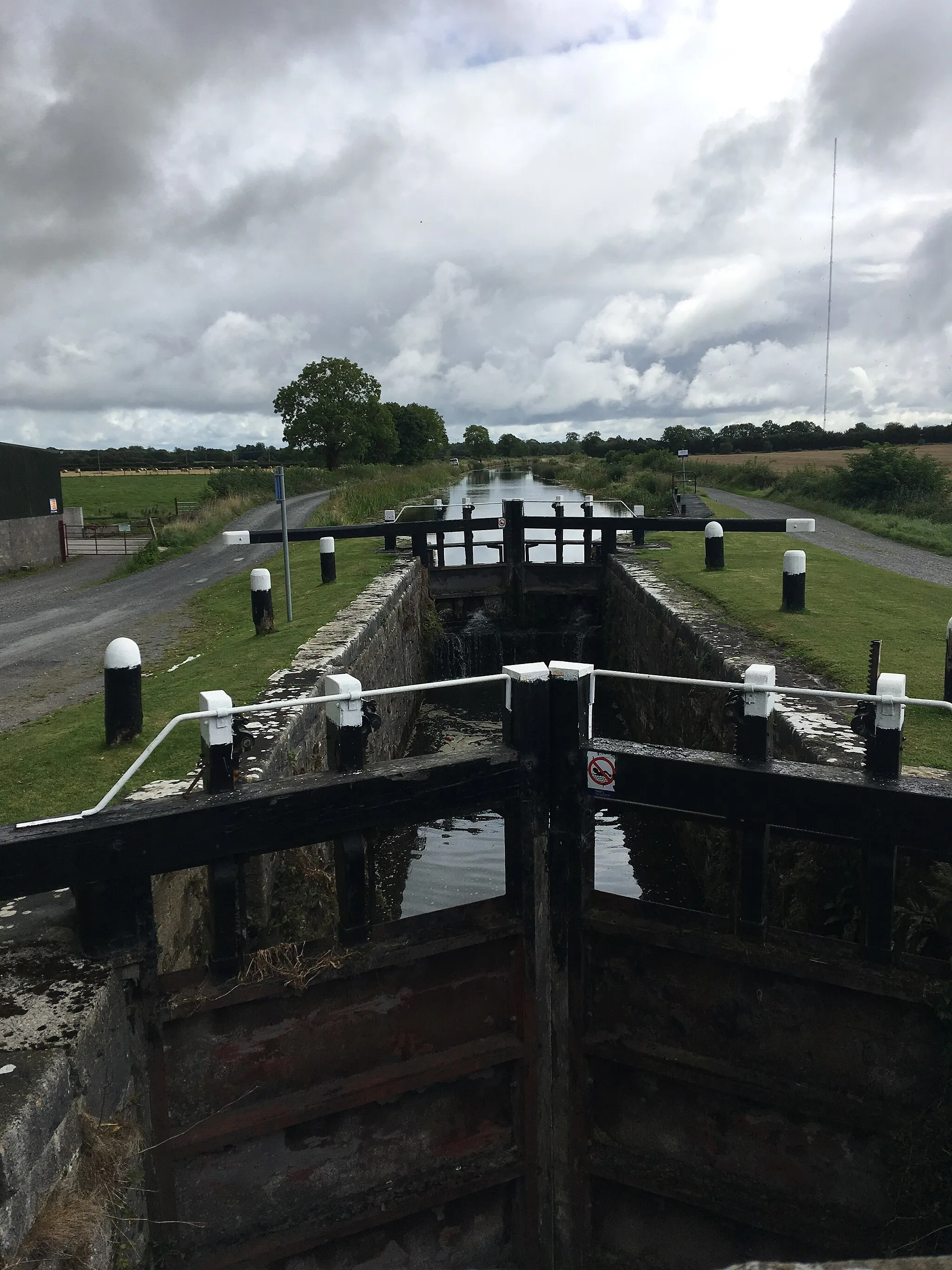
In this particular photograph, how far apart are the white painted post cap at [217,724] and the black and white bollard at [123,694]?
1646 millimetres

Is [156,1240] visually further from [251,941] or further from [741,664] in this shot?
[741,664]

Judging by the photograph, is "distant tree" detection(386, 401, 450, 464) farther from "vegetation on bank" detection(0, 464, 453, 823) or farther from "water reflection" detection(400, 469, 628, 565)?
"vegetation on bank" detection(0, 464, 453, 823)

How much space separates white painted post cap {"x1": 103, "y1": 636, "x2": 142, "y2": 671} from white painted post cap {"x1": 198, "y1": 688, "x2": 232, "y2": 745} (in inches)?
63.7

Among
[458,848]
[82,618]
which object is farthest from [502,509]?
[458,848]

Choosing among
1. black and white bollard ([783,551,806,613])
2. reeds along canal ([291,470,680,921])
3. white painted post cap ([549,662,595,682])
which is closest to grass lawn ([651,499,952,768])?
black and white bollard ([783,551,806,613])

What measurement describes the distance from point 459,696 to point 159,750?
280 inches

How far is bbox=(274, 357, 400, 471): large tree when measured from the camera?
49.3 m

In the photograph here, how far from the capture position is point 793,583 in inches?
311

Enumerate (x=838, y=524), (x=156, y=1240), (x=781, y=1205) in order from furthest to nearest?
(x=838, y=524), (x=781, y=1205), (x=156, y=1240)

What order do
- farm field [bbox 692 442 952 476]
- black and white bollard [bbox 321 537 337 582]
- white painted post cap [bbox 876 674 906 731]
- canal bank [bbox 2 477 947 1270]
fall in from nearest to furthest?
white painted post cap [bbox 876 674 906 731]
canal bank [bbox 2 477 947 1270]
black and white bollard [bbox 321 537 337 582]
farm field [bbox 692 442 952 476]

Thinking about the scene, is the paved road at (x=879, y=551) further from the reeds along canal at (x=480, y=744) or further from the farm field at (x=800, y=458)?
the farm field at (x=800, y=458)

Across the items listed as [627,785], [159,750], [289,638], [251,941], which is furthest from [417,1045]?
[289,638]

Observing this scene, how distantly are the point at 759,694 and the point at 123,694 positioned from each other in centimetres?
339

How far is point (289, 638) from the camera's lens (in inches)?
308
